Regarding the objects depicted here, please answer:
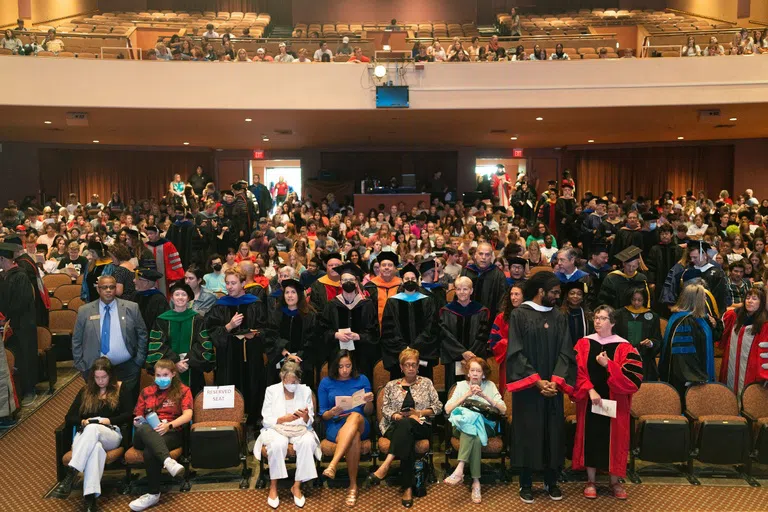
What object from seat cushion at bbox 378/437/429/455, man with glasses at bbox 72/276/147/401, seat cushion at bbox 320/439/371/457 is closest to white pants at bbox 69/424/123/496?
man with glasses at bbox 72/276/147/401

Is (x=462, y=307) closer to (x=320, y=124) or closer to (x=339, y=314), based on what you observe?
(x=339, y=314)

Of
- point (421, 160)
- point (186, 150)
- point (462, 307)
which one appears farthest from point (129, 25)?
point (462, 307)

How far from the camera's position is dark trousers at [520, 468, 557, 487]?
5543 mm

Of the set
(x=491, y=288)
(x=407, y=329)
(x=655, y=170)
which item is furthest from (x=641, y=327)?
(x=655, y=170)

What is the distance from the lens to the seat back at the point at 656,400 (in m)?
5.91

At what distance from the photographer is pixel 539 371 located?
5.53m

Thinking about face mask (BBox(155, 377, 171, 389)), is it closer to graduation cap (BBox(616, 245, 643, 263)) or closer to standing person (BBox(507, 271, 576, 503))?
standing person (BBox(507, 271, 576, 503))

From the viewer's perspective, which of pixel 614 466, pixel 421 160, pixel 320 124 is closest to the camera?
pixel 614 466

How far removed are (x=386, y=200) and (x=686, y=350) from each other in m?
12.9

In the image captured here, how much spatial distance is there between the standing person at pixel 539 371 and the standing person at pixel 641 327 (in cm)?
140

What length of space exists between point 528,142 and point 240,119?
10054mm

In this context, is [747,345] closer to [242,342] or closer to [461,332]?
[461,332]

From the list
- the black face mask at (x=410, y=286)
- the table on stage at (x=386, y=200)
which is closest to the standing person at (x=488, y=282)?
the black face mask at (x=410, y=286)

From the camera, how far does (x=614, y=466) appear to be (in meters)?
5.48
